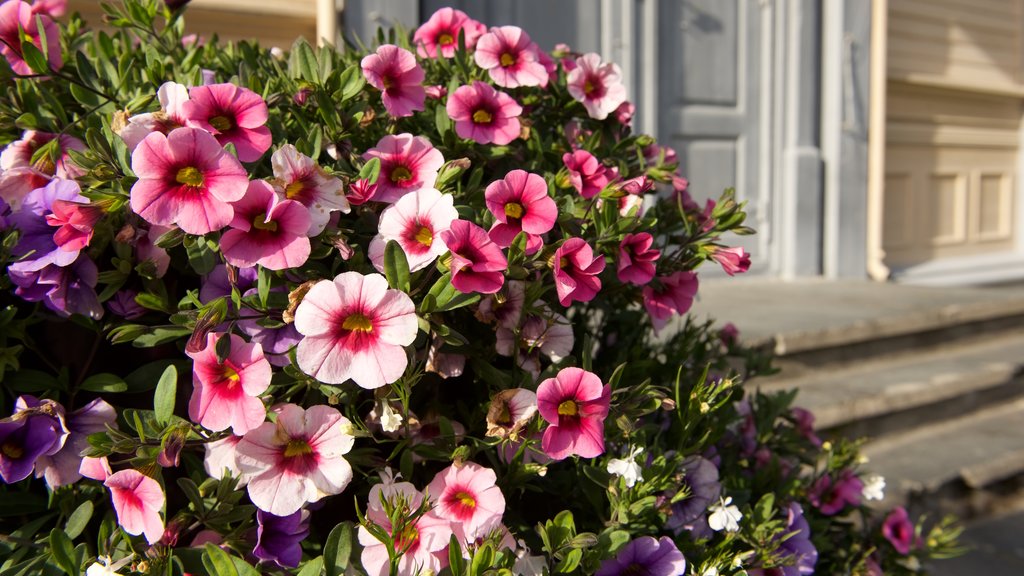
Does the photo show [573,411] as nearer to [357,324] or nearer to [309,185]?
[357,324]

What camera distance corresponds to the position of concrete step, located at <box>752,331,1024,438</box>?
3158mm

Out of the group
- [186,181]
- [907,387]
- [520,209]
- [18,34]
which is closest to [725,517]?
[520,209]

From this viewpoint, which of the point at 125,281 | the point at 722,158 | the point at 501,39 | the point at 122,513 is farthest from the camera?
A: the point at 722,158

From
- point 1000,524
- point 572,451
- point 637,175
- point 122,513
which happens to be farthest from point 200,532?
point 1000,524

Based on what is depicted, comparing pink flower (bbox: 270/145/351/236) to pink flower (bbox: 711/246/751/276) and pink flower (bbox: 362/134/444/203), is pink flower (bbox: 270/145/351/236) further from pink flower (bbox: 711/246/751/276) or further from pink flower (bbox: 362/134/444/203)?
pink flower (bbox: 711/246/751/276)

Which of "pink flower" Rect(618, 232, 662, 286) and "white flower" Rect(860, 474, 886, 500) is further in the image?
"white flower" Rect(860, 474, 886, 500)

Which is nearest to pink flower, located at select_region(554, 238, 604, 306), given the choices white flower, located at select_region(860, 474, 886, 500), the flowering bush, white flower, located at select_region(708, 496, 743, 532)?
the flowering bush

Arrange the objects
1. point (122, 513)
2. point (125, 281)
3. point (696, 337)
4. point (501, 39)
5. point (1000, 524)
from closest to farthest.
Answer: point (122, 513)
point (125, 281)
point (501, 39)
point (696, 337)
point (1000, 524)

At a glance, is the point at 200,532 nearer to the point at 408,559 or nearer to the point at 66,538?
the point at 66,538

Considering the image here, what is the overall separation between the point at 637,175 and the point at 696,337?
0.96 feet

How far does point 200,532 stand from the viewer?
94cm

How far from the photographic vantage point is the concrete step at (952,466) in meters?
2.92

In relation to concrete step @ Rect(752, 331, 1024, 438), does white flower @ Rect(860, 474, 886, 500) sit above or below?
above

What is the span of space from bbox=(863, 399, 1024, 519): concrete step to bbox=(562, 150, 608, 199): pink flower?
7.00 ft
